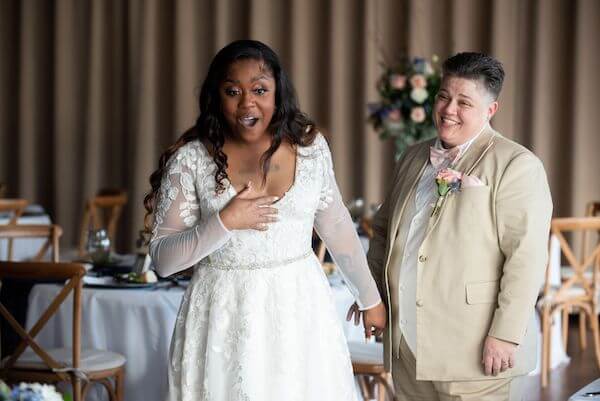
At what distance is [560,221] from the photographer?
548 cm

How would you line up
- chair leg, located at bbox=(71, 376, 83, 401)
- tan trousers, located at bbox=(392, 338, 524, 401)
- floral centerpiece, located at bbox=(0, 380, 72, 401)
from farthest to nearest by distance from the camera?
chair leg, located at bbox=(71, 376, 83, 401)
tan trousers, located at bbox=(392, 338, 524, 401)
floral centerpiece, located at bbox=(0, 380, 72, 401)

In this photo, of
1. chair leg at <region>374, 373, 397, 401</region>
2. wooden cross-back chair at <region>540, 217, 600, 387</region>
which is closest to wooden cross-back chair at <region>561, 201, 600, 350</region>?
wooden cross-back chair at <region>540, 217, 600, 387</region>

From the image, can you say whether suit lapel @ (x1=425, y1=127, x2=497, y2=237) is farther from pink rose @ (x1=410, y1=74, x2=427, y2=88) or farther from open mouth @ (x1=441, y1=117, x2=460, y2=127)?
pink rose @ (x1=410, y1=74, x2=427, y2=88)

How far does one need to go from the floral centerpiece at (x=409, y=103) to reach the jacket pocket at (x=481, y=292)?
122 inches

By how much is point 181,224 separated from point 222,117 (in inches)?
12.6

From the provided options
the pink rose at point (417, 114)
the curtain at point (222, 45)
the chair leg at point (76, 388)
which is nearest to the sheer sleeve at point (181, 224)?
the chair leg at point (76, 388)

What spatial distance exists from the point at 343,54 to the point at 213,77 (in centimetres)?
559

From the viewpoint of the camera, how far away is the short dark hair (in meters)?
2.70

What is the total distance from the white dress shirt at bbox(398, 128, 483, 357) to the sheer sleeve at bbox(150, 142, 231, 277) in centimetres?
55

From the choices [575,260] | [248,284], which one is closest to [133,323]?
[248,284]

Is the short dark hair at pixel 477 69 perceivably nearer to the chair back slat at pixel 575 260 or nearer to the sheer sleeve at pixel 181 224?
the sheer sleeve at pixel 181 224

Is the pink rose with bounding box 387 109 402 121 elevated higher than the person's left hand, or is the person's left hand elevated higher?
the pink rose with bounding box 387 109 402 121

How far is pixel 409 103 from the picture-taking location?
19.2 feet

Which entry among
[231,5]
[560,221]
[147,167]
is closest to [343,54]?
[231,5]
